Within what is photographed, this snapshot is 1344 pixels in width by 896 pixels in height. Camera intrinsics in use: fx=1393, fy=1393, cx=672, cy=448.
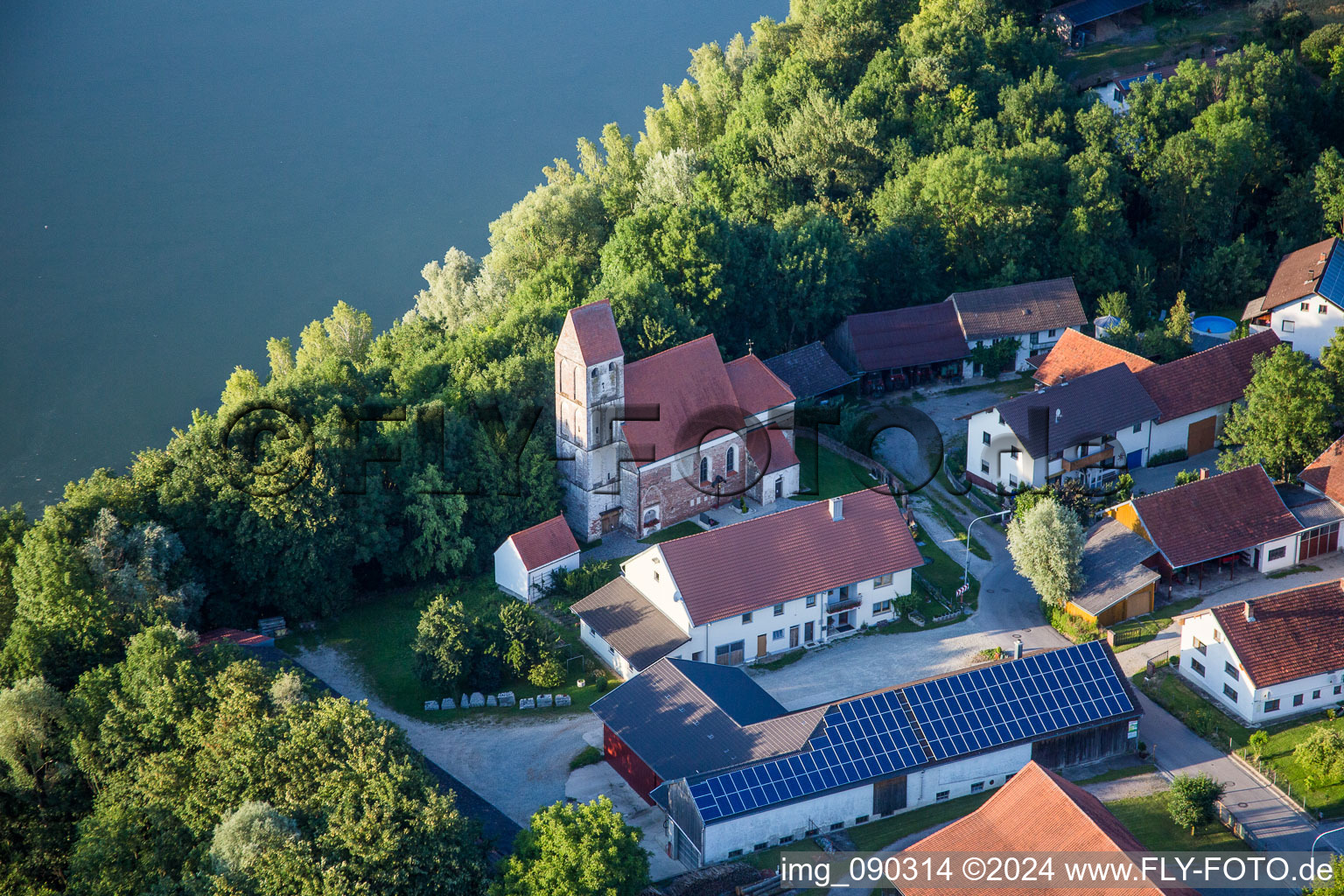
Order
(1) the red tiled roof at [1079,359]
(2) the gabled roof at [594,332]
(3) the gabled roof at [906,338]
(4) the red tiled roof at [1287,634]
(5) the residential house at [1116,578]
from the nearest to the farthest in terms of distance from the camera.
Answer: (4) the red tiled roof at [1287,634]
(5) the residential house at [1116,578]
(2) the gabled roof at [594,332]
(1) the red tiled roof at [1079,359]
(3) the gabled roof at [906,338]

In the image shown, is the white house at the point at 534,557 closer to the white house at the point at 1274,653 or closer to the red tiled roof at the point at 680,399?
the red tiled roof at the point at 680,399

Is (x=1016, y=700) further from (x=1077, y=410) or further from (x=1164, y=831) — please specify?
(x=1077, y=410)

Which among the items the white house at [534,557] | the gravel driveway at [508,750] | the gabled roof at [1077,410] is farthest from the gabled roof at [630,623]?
the gabled roof at [1077,410]

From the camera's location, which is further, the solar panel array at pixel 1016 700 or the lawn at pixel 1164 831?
the solar panel array at pixel 1016 700

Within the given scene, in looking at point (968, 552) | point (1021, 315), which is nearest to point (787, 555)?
point (968, 552)

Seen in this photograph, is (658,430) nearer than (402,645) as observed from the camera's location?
No

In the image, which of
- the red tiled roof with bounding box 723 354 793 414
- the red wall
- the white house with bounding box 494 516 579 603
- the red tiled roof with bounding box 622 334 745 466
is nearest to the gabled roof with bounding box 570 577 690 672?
the white house with bounding box 494 516 579 603

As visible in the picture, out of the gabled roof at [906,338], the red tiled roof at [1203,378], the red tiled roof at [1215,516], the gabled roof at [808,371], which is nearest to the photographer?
the red tiled roof at [1215,516]

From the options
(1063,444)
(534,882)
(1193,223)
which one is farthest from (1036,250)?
(534,882)
